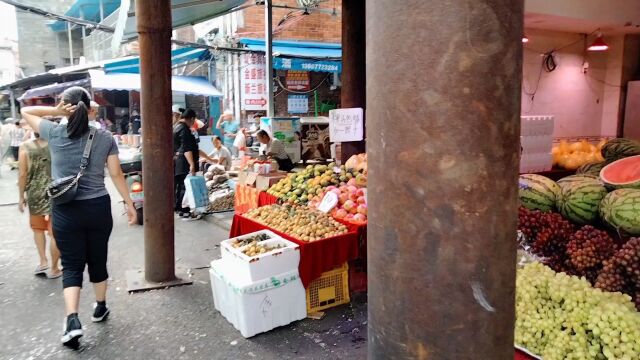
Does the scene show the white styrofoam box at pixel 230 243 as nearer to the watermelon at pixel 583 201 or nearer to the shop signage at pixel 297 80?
the watermelon at pixel 583 201

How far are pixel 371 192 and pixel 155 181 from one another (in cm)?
487

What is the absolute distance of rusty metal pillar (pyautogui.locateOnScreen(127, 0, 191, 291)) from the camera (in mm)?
5488

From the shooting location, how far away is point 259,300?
179 inches

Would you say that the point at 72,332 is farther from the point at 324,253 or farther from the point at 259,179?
the point at 259,179

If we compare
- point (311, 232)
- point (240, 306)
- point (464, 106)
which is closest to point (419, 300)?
point (464, 106)

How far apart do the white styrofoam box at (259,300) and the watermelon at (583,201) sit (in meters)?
2.78

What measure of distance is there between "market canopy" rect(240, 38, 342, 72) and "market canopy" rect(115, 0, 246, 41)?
9.94ft

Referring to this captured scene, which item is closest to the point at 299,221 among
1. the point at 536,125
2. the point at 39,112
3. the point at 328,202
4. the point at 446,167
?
the point at 328,202

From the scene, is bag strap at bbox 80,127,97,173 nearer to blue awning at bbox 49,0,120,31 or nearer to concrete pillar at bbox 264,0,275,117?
concrete pillar at bbox 264,0,275,117

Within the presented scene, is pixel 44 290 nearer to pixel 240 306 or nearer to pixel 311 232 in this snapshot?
pixel 240 306

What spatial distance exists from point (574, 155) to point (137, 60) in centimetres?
1360

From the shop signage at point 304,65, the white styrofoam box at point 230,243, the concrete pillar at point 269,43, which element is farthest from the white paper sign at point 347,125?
the shop signage at point 304,65

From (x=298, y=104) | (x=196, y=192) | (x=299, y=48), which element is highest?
(x=299, y=48)

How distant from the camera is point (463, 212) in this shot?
1.14 meters
